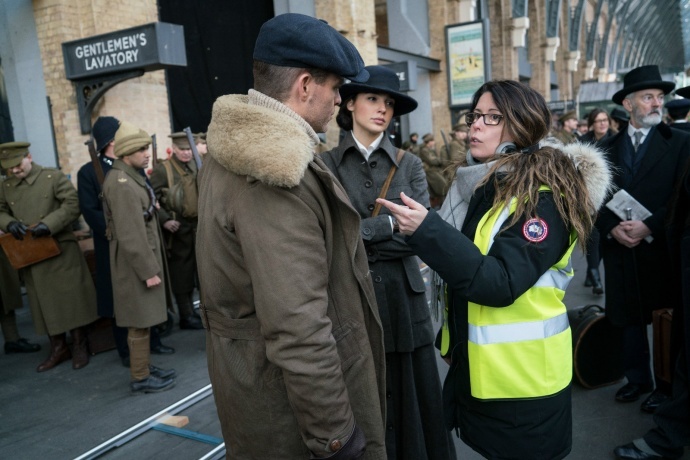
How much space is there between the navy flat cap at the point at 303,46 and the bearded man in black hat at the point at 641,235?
2.79 meters

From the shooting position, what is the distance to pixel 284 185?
1482mm

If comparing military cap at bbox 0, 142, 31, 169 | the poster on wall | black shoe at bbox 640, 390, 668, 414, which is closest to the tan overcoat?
military cap at bbox 0, 142, 31, 169

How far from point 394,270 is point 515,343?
93 centimetres

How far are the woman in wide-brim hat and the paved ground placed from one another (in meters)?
0.74

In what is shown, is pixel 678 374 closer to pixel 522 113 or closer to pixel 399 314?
pixel 399 314

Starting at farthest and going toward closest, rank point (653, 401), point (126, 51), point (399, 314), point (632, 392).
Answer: point (126, 51), point (632, 392), point (653, 401), point (399, 314)

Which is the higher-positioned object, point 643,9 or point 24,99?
point 643,9

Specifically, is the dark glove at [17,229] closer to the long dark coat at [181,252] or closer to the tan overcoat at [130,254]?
the tan overcoat at [130,254]

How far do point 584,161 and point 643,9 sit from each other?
238 feet

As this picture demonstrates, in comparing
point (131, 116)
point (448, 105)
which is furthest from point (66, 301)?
point (448, 105)

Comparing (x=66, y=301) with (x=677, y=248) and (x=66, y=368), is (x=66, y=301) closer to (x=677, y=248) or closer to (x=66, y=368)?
(x=66, y=368)

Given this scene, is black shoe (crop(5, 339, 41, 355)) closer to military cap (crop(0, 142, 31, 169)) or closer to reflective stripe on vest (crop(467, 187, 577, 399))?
military cap (crop(0, 142, 31, 169))

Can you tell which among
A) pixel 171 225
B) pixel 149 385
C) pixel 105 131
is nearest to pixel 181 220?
pixel 171 225

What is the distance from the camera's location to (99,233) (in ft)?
16.2
